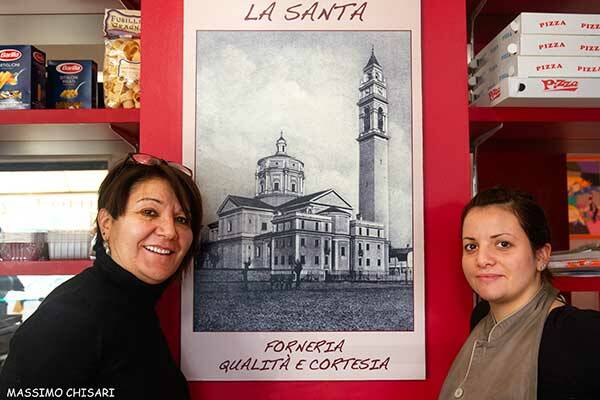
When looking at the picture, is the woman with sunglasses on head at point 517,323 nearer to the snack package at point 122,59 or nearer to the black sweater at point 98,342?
the black sweater at point 98,342

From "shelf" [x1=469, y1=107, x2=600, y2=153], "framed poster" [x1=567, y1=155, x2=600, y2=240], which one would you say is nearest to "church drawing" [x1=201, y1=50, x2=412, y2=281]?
"shelf" [x1=469, y1=107, x2=600, y2=153]

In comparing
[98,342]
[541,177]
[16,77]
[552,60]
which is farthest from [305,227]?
[541,177]

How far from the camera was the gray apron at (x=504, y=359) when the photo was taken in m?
1.36

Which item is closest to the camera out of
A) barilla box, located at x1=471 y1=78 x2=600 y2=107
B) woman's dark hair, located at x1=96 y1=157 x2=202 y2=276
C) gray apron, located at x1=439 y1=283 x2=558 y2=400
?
gray apron, located at x1=439 y1=283 x2=558 y2=400

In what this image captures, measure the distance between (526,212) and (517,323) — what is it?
0.28m

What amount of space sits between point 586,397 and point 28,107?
1.71 metres

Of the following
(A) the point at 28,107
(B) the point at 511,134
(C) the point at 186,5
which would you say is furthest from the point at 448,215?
(A) the point at 28,107

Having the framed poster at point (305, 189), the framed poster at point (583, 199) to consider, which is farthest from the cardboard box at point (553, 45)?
the framed poster at point (583, 199)

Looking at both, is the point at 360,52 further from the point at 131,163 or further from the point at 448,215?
the point at 131,163

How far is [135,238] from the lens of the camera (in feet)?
4.78

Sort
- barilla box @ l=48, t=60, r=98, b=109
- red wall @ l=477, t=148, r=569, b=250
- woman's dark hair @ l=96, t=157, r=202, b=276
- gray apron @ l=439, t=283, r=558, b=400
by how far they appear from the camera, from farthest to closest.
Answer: red wall @ l=477, t=148, r=569, b=250 → barilla box @ l=48, t=60, r=98, b=109 → woman's dark hair @ l=96, t=157, r=202, b=276 → gray apron @ l=439, t=283, r=558, b=400

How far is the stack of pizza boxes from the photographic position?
1.72 meters

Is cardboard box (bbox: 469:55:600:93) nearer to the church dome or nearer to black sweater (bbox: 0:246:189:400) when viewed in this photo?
the church dome

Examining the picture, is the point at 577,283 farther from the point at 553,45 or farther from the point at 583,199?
the point at 583,199
